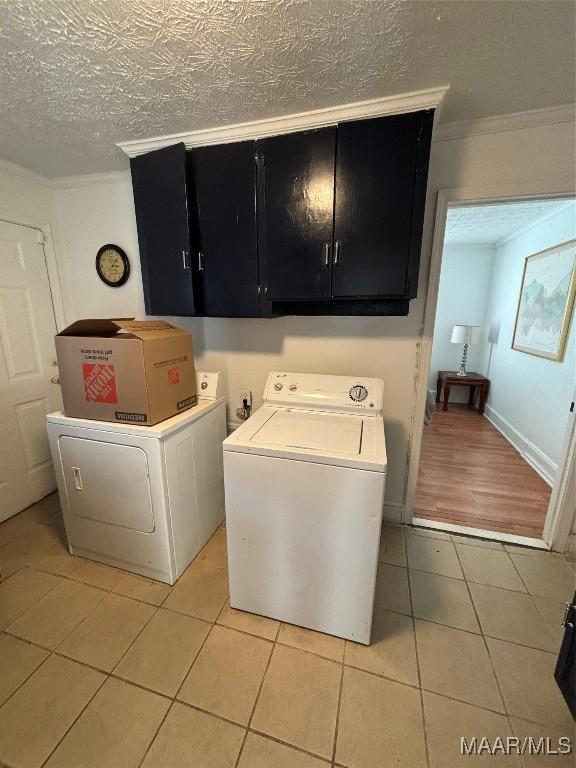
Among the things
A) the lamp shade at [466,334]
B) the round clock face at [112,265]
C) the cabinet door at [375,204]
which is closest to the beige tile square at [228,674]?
the cabinet door at [375,204]

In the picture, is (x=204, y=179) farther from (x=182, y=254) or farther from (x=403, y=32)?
(x=403, y=32)

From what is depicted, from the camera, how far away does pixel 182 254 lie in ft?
5.65

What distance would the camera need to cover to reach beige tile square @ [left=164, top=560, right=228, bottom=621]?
150cm

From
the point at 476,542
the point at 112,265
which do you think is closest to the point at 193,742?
the point at 476,542

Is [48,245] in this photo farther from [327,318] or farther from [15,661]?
[15,661]

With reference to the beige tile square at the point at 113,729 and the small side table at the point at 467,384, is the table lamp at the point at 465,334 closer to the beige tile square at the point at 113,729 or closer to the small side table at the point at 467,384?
the small side table at the point at 467,384

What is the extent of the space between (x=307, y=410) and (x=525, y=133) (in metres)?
1.76

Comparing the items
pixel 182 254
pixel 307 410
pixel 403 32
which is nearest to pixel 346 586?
pixel 307 410

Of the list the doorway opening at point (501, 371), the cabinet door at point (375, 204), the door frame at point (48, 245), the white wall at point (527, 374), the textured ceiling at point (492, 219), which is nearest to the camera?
the cabinet door at point (375, 204)

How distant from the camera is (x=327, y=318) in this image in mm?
1960

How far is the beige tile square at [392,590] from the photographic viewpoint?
1.54 metres

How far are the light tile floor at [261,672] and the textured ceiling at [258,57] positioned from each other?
2327 millimetres

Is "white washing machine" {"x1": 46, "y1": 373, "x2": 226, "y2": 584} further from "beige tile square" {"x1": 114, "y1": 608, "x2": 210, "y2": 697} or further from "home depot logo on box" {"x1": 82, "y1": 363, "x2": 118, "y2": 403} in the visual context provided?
"beige tile square" {"x1": 114, "y1": 608, "x2": 210, "y2": 697}

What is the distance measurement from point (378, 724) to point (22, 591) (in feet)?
5.75
